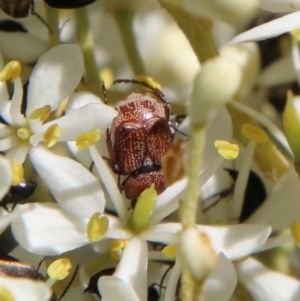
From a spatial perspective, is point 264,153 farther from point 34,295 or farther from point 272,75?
point 272,75

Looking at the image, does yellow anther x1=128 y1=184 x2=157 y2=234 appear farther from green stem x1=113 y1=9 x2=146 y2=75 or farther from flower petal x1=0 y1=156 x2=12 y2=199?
green stem x1=113 y1=9 x2=146 y2=75

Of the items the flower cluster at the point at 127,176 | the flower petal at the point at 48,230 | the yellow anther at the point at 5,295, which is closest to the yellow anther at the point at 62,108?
the flower cluster at the point at 127,176

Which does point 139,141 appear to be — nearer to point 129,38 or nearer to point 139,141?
point 139,141

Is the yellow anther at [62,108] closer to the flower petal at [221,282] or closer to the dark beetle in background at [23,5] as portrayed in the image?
the dark beetle in background at [23,5]

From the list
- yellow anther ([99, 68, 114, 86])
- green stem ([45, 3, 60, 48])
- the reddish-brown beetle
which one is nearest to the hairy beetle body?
the reddish-brown beetle

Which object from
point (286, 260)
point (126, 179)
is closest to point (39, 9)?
point (126, 179)

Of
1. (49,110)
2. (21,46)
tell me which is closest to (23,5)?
(21,46)
